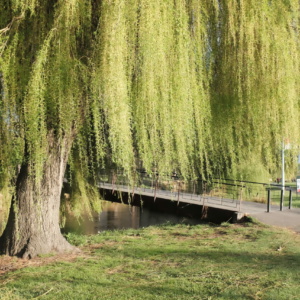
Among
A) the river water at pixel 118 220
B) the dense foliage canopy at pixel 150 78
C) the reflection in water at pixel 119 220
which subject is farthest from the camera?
the reflection in water at pixel 119 220

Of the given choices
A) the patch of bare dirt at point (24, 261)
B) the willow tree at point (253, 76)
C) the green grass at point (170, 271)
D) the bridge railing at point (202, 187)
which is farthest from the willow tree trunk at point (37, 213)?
the willow tree at point (253, 76)

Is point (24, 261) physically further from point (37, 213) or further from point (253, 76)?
point (253, 76)

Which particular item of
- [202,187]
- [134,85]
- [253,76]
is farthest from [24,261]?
[202,187]

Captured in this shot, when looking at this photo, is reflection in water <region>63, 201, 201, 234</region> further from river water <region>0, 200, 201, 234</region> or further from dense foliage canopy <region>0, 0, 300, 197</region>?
dense foliage canopy <region>0, 0, 300, 197</region>

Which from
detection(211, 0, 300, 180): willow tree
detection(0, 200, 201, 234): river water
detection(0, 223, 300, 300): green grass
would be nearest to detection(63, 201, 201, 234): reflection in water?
detection(0, 200, 201, 234): river water

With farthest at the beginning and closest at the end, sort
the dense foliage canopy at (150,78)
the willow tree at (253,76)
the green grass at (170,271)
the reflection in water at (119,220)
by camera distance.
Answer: the reflection in water at (119,220)
the willow tree at (253,76)
the green grass at (170,271)
the dense foliage canopy at (150,78)

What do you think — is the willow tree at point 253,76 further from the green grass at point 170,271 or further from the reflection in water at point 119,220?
the reflection in water at point 119,220

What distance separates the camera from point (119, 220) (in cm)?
1998

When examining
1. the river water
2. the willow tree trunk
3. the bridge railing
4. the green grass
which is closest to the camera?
the green grass

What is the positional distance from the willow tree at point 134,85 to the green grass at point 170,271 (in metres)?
0.93

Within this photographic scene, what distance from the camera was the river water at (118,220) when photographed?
15031 millimetres

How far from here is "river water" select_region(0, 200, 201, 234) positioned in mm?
15031

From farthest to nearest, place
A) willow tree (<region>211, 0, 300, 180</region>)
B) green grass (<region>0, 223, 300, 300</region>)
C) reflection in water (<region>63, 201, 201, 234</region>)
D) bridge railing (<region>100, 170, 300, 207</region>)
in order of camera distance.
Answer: reflection in water (<region>63, 201, 201, 234</region>) < bridge railing (<region>100, 170, 300, 207</region>) < willow tree (<region>211, 0, 300, 180</region>) < green grass (<region>0, 223, 300, 300</region>)

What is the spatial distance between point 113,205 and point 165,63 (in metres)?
21.5
